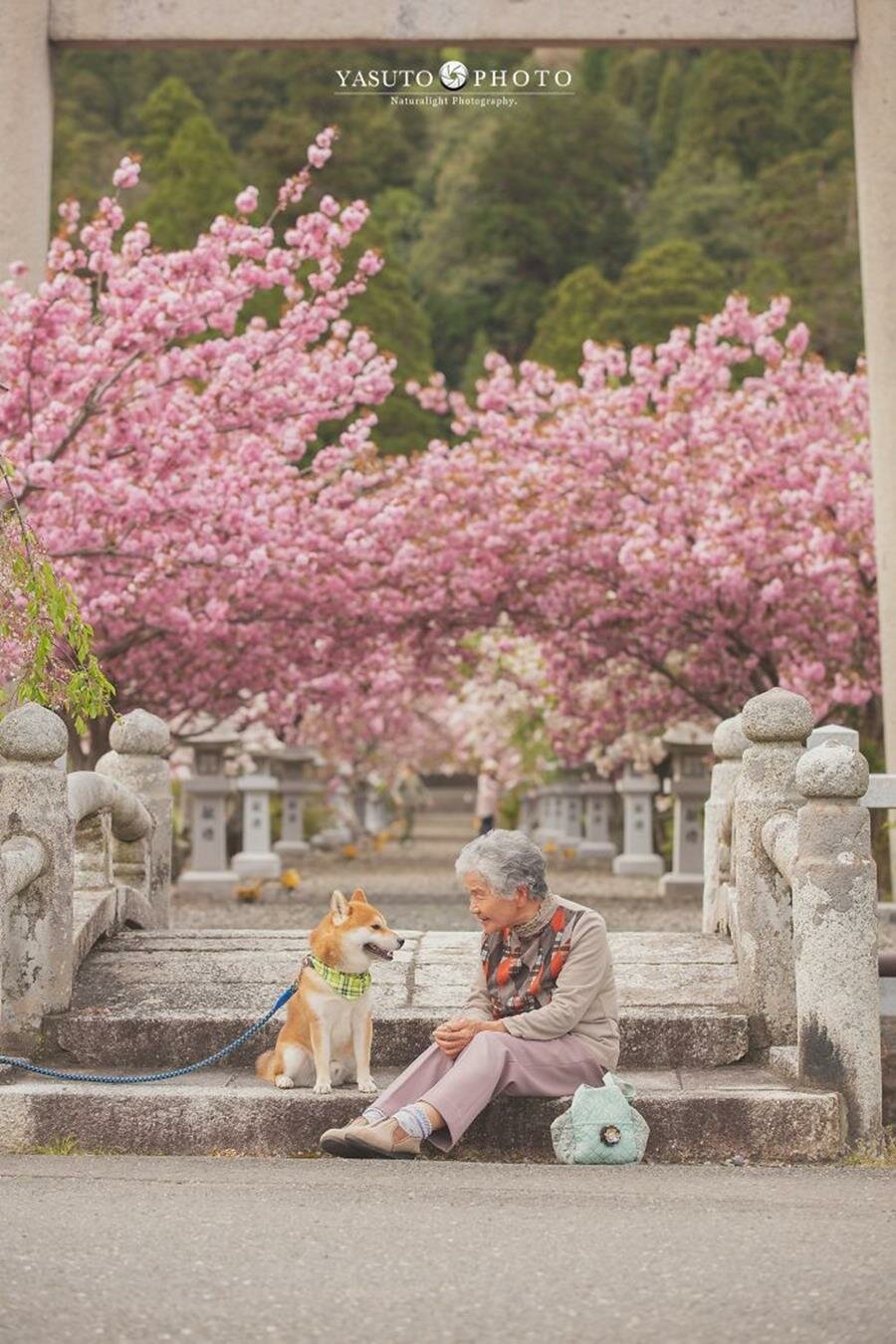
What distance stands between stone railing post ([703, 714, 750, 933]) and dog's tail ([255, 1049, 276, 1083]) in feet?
8.72

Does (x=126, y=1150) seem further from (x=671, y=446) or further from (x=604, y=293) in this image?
(x=604, y=293)

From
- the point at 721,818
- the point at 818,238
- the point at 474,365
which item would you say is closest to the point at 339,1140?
the point at 721,818

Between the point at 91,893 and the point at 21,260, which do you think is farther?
the point at 21,260

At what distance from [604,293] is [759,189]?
10074 millimetres

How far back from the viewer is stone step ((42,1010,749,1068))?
7.11 m

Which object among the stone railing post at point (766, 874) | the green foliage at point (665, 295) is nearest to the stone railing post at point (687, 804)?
the stone railing post at point (766, 874)

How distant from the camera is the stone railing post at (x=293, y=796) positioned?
25.5 metres

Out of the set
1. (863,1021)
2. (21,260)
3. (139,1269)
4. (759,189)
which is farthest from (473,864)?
(759,189)

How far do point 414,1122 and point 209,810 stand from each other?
48.9ft

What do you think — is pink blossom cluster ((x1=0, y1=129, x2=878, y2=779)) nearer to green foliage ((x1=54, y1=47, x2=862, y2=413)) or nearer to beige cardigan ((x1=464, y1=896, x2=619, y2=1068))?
beige cardigan ((x1=464, y1=896, x2=619, y2=1068))

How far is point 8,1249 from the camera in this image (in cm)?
455

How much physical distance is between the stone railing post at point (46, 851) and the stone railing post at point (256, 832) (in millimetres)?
14975

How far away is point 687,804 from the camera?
19797mm

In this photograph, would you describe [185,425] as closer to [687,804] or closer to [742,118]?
[687,804]
